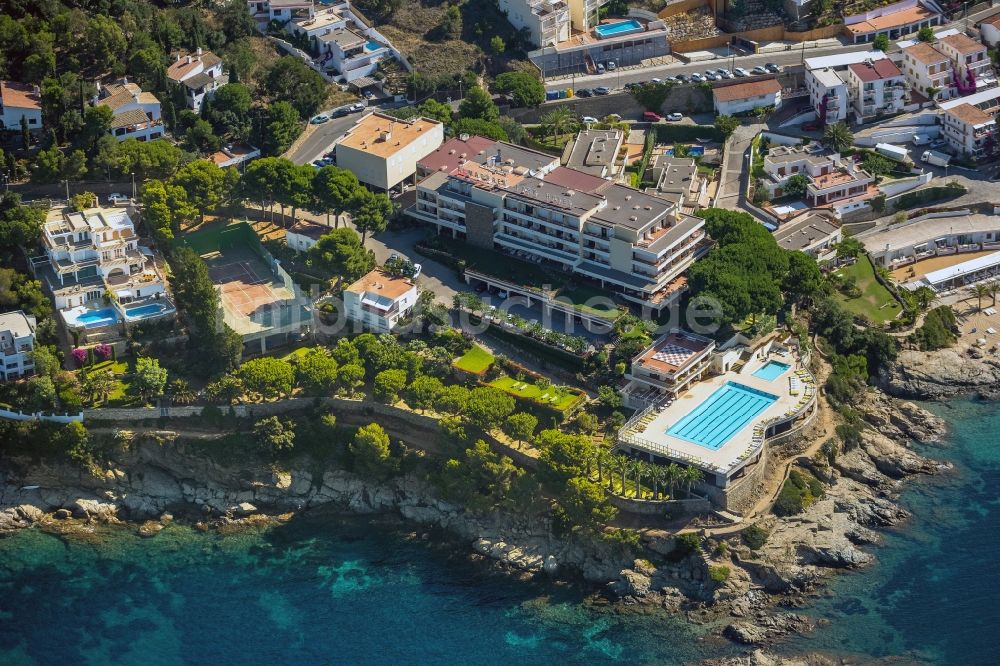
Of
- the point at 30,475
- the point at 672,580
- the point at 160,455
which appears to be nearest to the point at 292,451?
the point at 160,455

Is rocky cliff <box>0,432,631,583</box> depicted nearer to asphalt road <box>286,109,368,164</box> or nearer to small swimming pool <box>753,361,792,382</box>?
small swimming pool <box>753,361,792,382</box>

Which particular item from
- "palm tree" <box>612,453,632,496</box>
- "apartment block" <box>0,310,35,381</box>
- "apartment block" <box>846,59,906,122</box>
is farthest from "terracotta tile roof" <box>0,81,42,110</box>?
"apartment block" <box>846,59,906,122</box>

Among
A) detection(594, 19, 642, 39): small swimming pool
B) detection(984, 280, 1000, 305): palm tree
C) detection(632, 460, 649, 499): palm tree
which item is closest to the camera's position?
detection(632, 460, 649, 499): palm tree

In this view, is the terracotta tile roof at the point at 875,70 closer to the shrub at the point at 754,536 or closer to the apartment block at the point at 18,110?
the shrub at the point at 754,536

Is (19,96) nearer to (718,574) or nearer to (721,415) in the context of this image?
(721,415)

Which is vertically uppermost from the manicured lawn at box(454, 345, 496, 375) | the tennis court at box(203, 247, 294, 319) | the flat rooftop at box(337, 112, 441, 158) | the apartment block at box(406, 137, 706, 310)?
the flat rooftop at box(337, 112, 441, 158)

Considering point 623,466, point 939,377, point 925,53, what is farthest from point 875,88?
point 623,466

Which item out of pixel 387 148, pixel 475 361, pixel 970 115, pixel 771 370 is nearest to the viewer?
pixel 475 361
